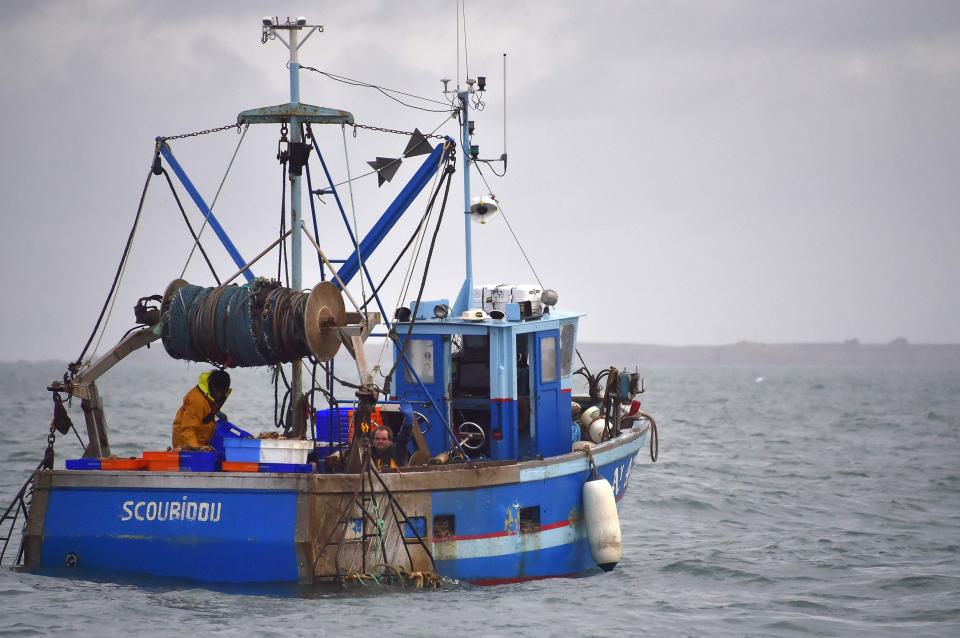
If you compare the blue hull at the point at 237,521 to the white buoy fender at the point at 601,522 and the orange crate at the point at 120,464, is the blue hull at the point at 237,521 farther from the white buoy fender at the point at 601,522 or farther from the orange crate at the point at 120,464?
the white buoy fender at the point at 601,522

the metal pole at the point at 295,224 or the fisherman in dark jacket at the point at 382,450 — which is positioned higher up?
the metal pole at the point at 295,224

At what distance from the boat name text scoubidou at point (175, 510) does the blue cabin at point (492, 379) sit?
10.4ft

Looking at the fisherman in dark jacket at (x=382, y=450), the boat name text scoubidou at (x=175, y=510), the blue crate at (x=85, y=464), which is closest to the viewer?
the boat name text scoubidou at (x=175, y=510)

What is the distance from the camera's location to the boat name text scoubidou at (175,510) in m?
14.1

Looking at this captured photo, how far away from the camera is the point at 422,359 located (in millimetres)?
16984

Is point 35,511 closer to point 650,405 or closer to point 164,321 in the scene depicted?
point 164,321

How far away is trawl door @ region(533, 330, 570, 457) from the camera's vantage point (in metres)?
17.1

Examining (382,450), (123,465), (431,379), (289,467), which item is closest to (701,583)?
(431,379)

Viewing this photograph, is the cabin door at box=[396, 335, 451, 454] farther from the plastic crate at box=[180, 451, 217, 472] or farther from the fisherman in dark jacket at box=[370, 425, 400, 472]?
the plastic crate at box=[180, 451, 217, 472]

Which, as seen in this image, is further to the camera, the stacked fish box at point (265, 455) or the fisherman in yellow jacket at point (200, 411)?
the fisherman in yellow jacket at point (200, 411)

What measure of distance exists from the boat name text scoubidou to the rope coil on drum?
1691 millimetres


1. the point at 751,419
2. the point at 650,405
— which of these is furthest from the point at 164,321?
the point at 650,405

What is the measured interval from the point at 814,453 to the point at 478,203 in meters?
21.7

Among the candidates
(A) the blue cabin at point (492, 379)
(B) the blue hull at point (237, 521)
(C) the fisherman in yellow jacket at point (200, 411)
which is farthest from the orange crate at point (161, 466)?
(A) the blue cabin at point (492, 379)
